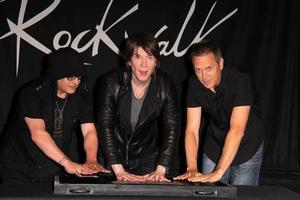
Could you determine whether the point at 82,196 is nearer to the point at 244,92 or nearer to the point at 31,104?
the point at 31,104

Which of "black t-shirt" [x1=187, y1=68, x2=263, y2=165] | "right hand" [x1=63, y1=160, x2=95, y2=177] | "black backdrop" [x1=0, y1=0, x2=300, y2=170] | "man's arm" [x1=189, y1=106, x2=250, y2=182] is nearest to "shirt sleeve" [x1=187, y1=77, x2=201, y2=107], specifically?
"black t-shirt" [x1=187, y1=68, x2=263, y2=165]

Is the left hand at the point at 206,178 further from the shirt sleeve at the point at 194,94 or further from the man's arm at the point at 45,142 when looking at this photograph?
the man's arm at the point at 45,142

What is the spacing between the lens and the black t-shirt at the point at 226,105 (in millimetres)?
2551

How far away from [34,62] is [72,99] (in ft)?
4.21

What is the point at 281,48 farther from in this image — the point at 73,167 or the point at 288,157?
the point at 73,167

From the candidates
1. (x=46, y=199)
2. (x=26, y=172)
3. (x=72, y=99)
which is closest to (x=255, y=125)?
(x=72, y=99)

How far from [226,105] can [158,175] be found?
51 cm

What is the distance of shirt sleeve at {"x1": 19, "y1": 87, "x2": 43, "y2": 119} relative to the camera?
2.54 m

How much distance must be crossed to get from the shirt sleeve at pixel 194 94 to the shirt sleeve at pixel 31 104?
72 cm

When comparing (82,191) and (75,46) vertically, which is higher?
(75,46)

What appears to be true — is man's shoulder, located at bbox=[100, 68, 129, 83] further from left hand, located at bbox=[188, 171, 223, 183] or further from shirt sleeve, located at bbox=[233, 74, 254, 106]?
left hand, located at bbox=[188, 171, 223, 183]

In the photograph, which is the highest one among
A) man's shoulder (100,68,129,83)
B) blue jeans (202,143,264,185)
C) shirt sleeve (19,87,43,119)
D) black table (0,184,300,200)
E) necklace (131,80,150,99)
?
man's shoulder (100,68,129,83)

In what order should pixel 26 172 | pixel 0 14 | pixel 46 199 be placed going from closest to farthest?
1. pixel 46 199
2. pixel 26 172
3. pixel 0 14

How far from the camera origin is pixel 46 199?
68.1 inches
